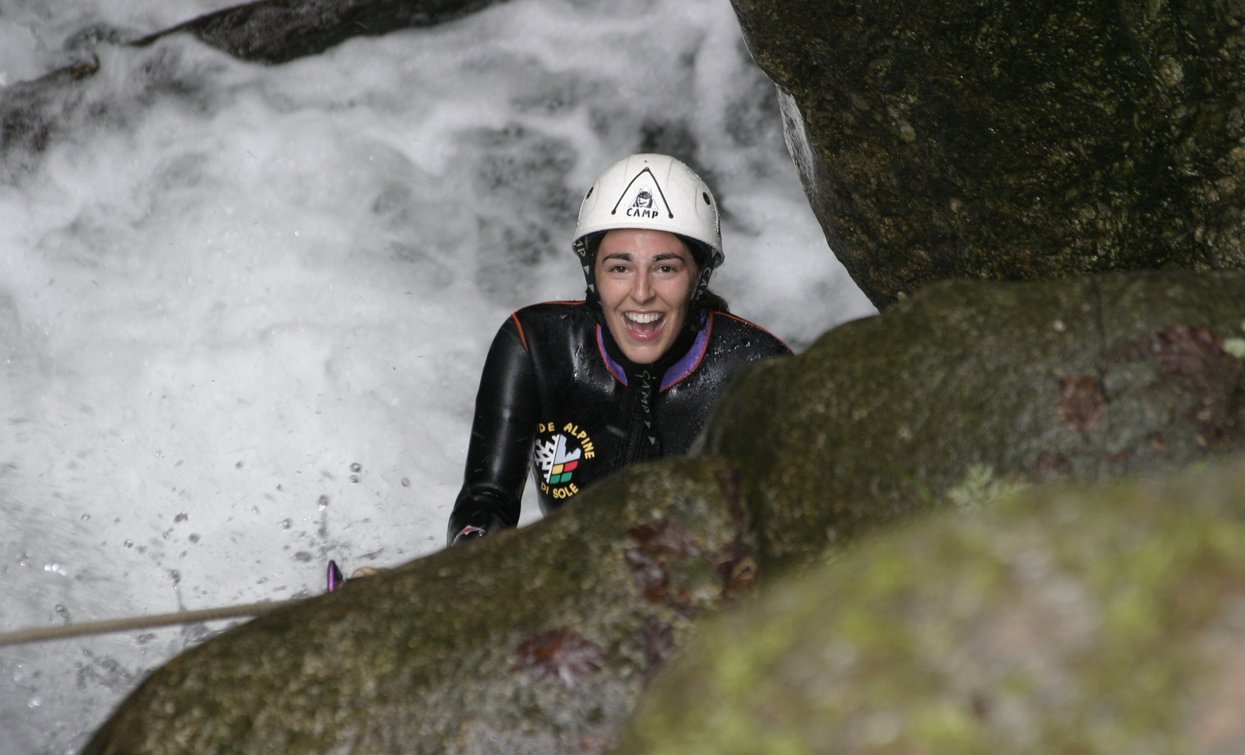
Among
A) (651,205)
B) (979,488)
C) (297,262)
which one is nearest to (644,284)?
(651,205)

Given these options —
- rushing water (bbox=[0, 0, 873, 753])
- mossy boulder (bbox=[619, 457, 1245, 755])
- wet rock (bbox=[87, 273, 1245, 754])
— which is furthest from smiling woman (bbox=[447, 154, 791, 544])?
mossy boulder (bbox=[619, 457, 1245, 755])

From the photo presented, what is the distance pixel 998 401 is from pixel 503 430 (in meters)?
2.58

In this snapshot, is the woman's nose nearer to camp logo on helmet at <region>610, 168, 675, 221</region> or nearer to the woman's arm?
camp logo on helmet at <region>610, 168, 675, 221</region>

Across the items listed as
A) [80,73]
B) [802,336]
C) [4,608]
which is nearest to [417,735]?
[4,608]

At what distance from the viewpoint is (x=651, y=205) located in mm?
4520

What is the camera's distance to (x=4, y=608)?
627 centimetres

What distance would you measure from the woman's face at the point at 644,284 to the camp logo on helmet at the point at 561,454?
0.38 meters

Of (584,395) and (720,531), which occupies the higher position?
(584,395)

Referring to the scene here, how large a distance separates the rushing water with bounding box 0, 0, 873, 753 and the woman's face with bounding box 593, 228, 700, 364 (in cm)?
291

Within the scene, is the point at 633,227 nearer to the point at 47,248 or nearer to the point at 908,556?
the point at 908,556

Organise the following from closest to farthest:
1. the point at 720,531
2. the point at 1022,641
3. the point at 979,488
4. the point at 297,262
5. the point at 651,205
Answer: the point at 1022,641
the point at 979,488
the point at 720,531
the point at 651,205
the point at 297,262

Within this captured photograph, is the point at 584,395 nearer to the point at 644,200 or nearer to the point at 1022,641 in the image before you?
the point at 644,200

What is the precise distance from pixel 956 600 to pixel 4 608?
6318 millimetres

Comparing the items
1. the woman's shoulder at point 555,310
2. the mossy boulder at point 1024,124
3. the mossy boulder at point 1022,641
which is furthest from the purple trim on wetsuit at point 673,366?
the mossy boulder at point 1022,641
